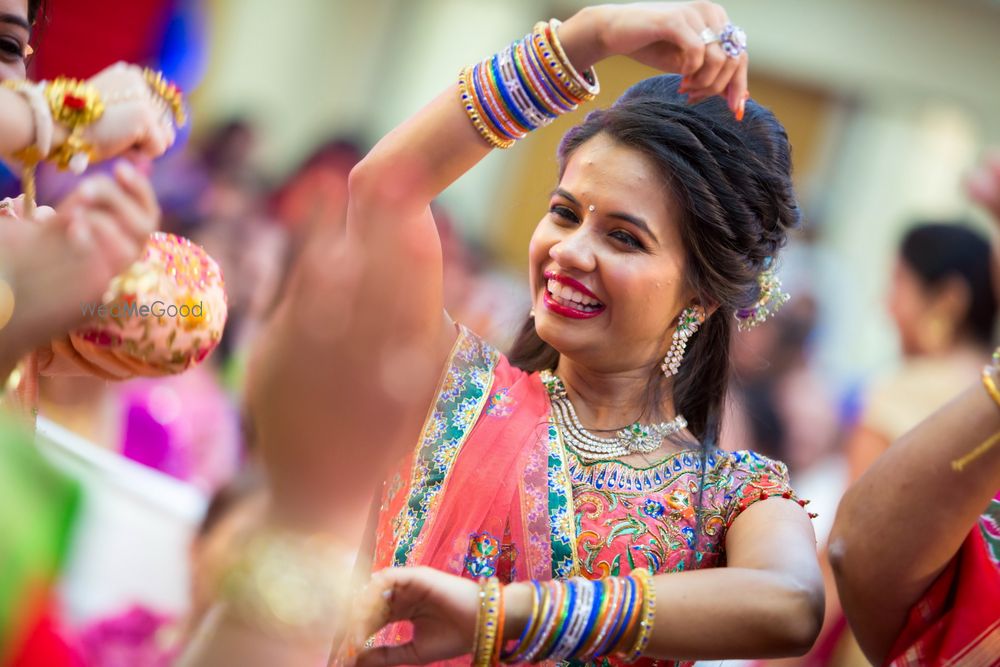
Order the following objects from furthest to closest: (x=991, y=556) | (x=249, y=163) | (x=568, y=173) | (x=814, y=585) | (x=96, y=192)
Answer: (x=249, y=163) → (x=568, y=173) → (x=991, y=556) → (x=814, y=585) → (x=96, y=192)

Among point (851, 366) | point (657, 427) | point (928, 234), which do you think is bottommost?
point (657, 427)

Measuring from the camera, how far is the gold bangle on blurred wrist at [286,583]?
95cm

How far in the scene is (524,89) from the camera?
167cm

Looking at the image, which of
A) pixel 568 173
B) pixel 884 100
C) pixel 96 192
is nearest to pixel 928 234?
pixel 568 173

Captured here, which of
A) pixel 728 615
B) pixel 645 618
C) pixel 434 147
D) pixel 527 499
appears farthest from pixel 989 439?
pixel 434 147

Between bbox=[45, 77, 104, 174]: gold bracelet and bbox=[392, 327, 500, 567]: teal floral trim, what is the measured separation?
69cm

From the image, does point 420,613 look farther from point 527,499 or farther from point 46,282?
point 46,282

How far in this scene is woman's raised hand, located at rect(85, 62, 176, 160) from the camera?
1318 mm

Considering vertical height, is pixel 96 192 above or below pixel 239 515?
above

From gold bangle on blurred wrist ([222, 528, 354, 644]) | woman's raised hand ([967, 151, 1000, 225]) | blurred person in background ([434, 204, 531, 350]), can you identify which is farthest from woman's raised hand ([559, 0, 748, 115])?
blurred person in background ([434, 204, 531, 350])

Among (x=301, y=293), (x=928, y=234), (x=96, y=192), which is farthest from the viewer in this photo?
(x=928, y=234)

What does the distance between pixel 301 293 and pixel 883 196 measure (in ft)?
33.4

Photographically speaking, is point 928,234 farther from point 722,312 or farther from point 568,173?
point 568,173

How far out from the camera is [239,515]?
986mm
